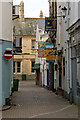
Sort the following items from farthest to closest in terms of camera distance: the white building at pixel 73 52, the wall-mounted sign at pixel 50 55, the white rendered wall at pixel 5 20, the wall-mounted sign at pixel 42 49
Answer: the wall-mounted sign at pixel 42 49 → the wall-mounted sign at pixel 50 55 → the white building at pixel 73 52 → the white rendered wall at pixel 5 20

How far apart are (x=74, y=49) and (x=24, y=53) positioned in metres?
44.7

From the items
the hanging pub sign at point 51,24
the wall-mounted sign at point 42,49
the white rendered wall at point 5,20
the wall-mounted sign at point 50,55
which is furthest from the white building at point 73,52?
the wall-mounted sign at point 42,49

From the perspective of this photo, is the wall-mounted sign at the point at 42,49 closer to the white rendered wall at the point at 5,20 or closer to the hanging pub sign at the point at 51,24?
the hanging pub sign at the point at 51,24

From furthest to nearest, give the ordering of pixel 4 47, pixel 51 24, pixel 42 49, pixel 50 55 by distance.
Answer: pixel 42 49, pixel 50 55, pixel 51 24, pixel 4 47

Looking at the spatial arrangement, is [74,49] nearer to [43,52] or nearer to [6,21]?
[6,21]

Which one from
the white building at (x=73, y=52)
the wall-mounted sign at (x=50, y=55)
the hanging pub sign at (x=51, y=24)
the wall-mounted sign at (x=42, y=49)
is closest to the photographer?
the white building at (x=73, y=52)

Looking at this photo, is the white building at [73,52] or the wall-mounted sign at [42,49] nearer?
the white building at [73,52]

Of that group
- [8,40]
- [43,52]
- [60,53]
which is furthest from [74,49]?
[43,52]

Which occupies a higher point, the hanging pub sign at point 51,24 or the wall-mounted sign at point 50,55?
the hanging pub sign at point 51,24

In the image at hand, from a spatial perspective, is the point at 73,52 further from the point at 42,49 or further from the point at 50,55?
the point at 42,49

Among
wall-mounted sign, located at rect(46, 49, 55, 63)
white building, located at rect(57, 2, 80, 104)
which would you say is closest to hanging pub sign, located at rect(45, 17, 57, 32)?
wall-mounted sign, located at rect(46, 49, 55, 63)

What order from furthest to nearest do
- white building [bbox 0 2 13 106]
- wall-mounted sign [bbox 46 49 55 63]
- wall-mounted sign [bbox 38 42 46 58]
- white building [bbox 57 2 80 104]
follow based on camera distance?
wall-mounted sign [bbox 38 42 46 58]
wall-mounted sign [bbox 46 49 55 63]
white building [bbox 57 2 80 104]
white building [bbox 0 2 13 106]

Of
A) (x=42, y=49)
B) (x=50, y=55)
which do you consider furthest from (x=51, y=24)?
(x=42, y=49)

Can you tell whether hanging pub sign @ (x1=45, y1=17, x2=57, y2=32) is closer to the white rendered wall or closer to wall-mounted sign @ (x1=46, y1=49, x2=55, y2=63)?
wall-mounted sign @ (x1=46, y1=49, x2=55, y2=63)
